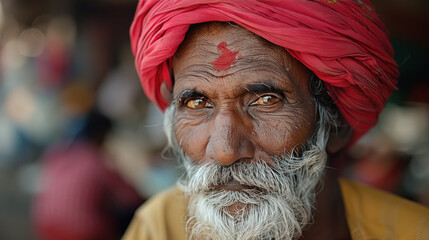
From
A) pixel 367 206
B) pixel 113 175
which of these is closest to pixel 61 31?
pixel 113 175

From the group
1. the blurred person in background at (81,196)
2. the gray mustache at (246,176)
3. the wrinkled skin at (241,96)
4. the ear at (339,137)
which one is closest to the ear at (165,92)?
the wrinkled skin at (241,96)

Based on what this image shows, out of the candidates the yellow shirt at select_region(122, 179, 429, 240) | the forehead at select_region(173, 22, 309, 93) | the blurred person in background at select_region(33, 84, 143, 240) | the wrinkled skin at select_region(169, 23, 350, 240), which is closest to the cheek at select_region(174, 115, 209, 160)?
the wrinkled skin at select_region(169, 23, 350, 240)

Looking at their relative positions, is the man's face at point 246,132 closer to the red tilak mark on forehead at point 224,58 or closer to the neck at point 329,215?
the red tilak mark on forehead at point 224,58

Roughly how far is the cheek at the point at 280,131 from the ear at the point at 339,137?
29 centimetres

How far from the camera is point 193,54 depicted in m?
1.76

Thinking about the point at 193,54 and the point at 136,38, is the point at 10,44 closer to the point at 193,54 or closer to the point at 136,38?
the point at 136,38

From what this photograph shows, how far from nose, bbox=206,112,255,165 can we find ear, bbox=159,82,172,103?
1.51 ft

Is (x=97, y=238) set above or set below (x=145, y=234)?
below

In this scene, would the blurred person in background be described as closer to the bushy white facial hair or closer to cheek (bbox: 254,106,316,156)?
the bushy white facial hair

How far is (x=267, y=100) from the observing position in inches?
66.9

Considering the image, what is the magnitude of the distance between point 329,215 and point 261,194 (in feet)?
1.60

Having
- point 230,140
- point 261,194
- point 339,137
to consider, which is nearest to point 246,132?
point 230,140

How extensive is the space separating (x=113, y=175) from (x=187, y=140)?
150 cm

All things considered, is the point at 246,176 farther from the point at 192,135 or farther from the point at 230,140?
the point at 192,135
